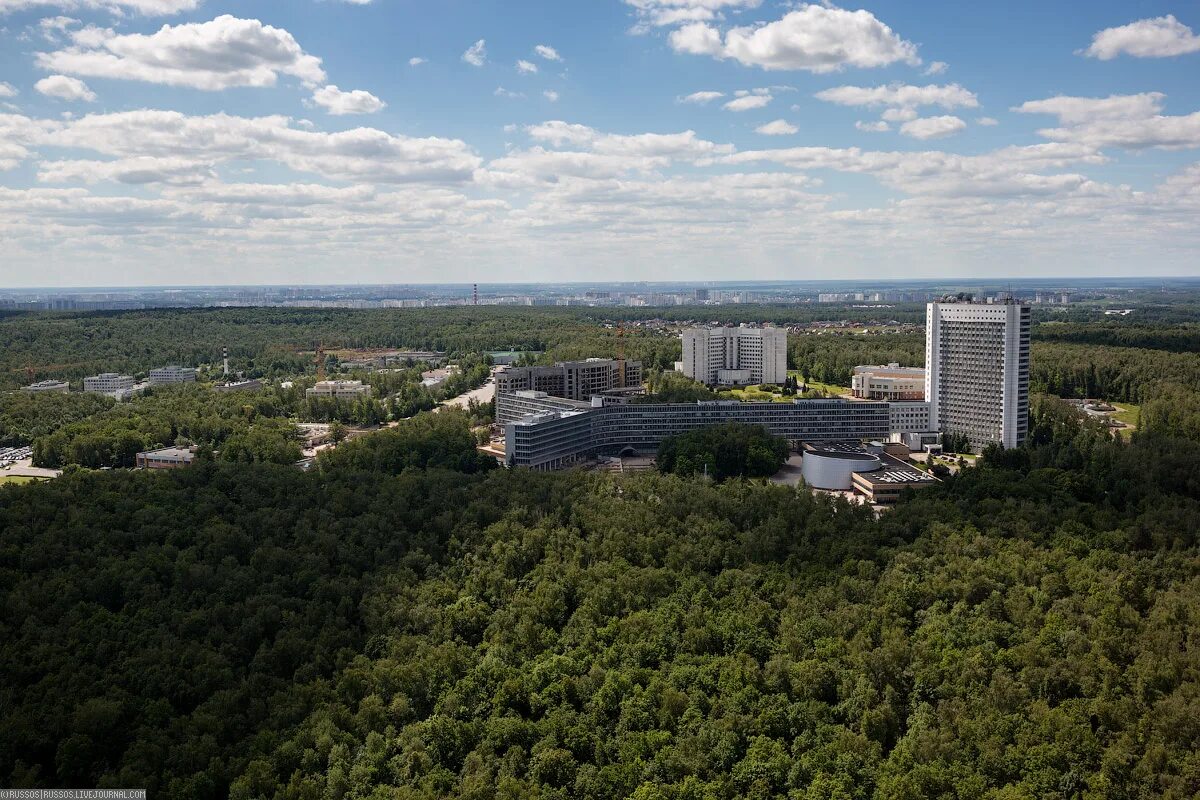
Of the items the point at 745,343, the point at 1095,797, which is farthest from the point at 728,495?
the point at 745,343

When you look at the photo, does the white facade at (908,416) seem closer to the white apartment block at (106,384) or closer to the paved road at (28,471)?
the paved road at (28,471)

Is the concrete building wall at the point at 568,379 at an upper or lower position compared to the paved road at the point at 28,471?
upper

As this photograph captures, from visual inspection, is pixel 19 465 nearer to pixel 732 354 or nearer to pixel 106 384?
pixel 106 384

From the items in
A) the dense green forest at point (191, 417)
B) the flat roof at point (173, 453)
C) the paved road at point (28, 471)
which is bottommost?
the paved road at point (28, 471)

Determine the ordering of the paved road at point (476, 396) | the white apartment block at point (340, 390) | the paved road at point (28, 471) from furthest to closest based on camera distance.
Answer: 1. the white apartment block at point (340, 390)
2. the paved road at point (476, 396)
3. the paved road at point (28, 471)

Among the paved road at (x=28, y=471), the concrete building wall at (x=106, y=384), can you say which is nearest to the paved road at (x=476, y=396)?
the paved road at (x=28, y=471)

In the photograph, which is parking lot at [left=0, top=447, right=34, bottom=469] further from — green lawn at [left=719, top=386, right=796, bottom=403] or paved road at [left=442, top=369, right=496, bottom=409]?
green lawn at [left=719, top=386, right=796, bottom=403]

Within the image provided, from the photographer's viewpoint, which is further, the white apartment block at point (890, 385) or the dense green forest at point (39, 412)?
the white apartment block at point (890, 385)

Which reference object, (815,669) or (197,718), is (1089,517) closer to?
(815,669)
